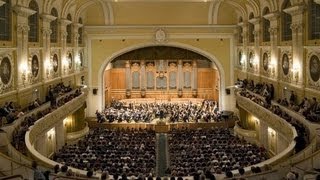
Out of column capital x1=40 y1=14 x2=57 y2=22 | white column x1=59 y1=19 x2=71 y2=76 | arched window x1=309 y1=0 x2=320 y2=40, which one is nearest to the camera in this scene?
arched window x1=309 y1=0 x2=320 y2=40

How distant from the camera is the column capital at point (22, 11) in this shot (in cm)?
2350

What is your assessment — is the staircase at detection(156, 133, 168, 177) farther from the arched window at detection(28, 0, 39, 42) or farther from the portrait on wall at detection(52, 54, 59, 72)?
the arched window at detection(28, 0, 39, 42)

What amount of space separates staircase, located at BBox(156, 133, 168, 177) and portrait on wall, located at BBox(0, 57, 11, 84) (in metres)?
8.96

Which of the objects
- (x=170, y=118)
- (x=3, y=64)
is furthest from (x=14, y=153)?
(x=170, y=118)

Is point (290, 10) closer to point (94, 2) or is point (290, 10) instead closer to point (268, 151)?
point (268, 151)

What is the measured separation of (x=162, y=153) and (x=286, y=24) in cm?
1102

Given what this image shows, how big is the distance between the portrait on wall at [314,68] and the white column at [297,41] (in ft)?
2.86

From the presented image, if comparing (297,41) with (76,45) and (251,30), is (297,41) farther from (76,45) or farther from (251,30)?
(76,45)

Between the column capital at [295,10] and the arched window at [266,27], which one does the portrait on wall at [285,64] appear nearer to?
the column capital at [295,10]

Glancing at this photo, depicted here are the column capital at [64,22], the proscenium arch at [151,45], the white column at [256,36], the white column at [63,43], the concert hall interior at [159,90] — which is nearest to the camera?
the concert hall interior at [159,90]

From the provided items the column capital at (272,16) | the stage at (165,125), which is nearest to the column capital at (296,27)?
the column capital at (272,16)

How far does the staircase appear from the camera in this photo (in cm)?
2211

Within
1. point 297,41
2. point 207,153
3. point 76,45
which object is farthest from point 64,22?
point 297,41

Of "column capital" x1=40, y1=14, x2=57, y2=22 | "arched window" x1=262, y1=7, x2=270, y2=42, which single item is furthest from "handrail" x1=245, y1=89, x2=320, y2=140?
"column capital" x1=40, y1=14, x2=57, y2=22
